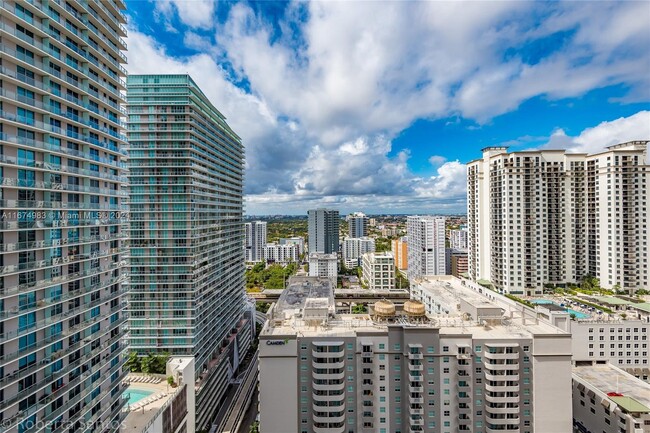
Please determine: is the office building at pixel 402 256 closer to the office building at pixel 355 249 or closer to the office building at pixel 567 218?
the office building at pixel 355 249

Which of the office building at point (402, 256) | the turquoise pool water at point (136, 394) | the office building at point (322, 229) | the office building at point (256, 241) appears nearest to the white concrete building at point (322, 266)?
the office building at point (402, 256)

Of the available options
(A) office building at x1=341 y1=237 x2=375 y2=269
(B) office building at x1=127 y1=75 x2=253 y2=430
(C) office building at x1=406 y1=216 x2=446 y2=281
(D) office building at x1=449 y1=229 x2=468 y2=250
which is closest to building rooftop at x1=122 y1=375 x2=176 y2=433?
(B) office building at x1=127 y1=75 x2=253 y2=430

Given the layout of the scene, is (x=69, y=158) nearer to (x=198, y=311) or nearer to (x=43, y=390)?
(x=43, y=390)

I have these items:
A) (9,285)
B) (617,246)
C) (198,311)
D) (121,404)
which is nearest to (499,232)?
(617,246)

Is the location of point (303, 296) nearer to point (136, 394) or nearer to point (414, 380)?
point (414, 380)

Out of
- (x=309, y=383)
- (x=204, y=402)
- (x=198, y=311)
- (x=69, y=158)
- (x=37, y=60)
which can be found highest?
(x=37, y=60)

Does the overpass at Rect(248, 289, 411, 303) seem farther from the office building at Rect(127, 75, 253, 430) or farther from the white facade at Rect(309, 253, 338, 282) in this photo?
the office building at Rect(127, 75, 253, 430)
